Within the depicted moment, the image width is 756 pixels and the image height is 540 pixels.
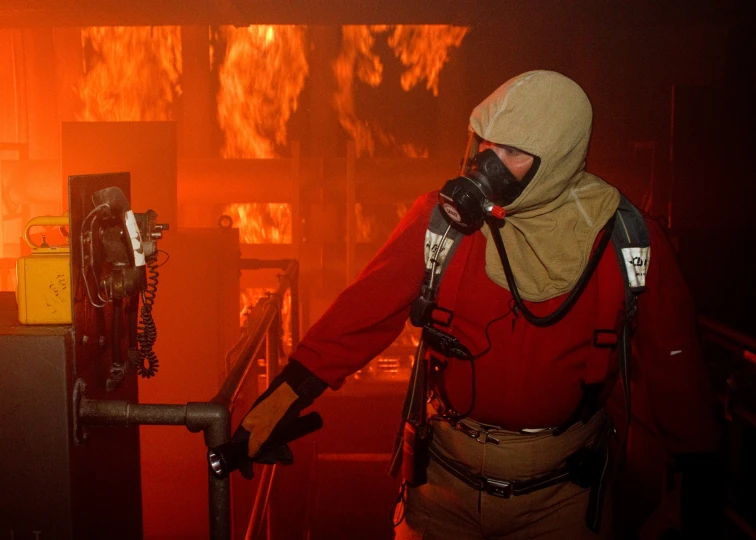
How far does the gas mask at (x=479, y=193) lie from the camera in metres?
→ 1.61

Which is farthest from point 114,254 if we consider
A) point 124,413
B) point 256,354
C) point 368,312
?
point 256,354

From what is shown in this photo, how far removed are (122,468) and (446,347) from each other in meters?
0.95

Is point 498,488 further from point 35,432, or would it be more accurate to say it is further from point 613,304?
point 35,432

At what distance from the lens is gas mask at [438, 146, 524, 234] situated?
1.61 meters

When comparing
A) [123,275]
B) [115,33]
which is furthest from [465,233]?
[115,33]

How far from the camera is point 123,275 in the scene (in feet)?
5.17

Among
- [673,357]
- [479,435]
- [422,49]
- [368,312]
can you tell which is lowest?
[479,435]

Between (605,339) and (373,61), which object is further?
(373,61)

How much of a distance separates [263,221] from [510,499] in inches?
281

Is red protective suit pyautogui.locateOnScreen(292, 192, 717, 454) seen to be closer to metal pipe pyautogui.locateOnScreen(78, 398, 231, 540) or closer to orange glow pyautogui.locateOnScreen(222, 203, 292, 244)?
metal pipe pyautogui.locateOnScreen(78, 398, 231, 540)

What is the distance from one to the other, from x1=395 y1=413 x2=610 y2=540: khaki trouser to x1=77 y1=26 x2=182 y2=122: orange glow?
7445mm

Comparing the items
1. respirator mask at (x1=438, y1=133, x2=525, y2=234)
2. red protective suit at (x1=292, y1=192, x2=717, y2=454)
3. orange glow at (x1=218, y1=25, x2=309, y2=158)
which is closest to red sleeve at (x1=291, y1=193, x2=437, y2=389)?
red protective suit at (x1=292, y1=192, x2=717, y2=454)

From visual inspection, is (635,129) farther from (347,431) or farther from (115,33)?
(115,33)

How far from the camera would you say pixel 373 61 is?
8180mm
